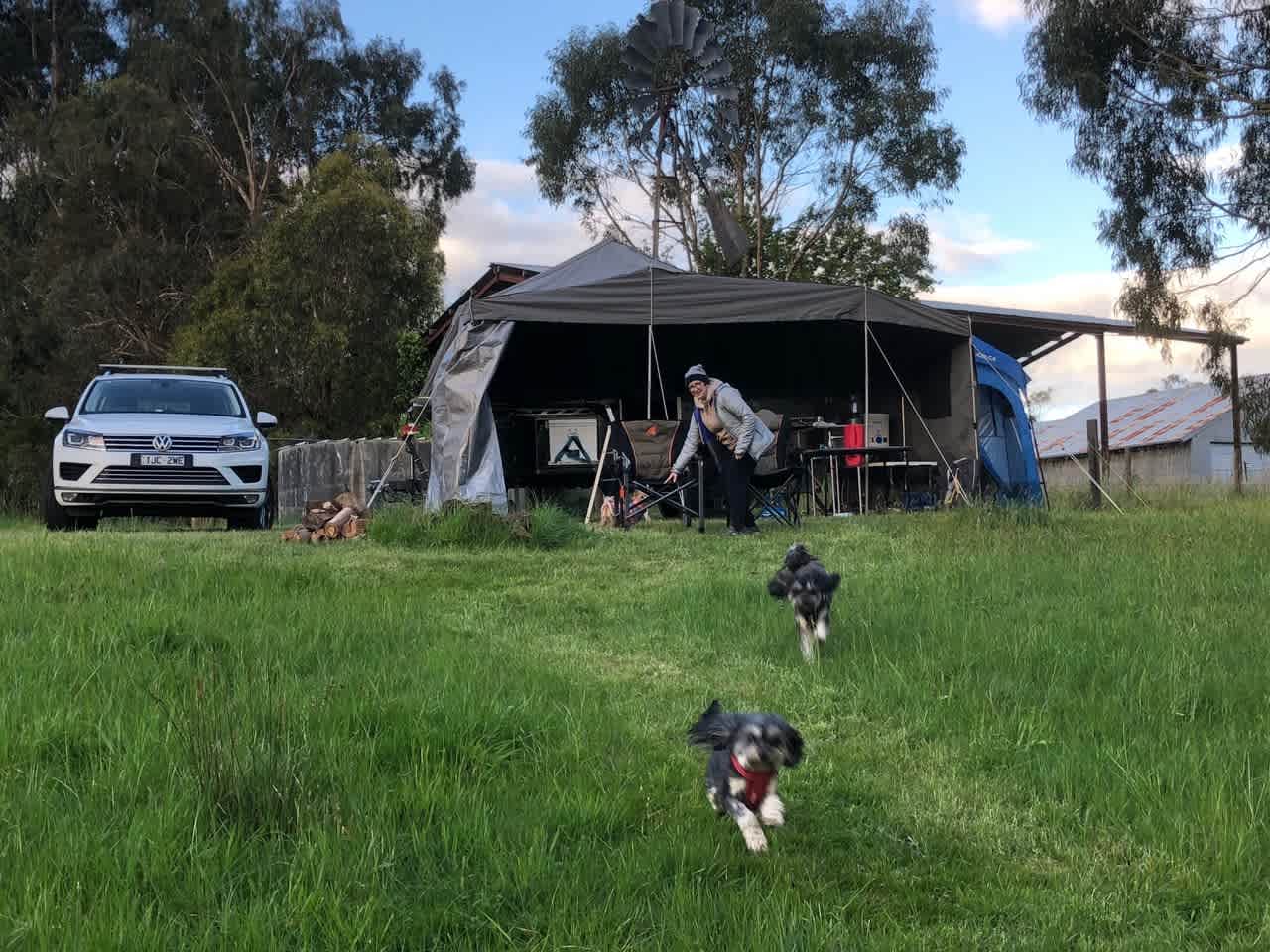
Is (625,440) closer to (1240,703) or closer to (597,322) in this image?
(597,322)

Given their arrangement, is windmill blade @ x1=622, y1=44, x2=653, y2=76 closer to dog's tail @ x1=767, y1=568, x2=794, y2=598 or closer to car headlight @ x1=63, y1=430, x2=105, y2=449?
car headlight @ x1=63, y1=430, x2=105, y2=449

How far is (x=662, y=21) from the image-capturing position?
22.7m

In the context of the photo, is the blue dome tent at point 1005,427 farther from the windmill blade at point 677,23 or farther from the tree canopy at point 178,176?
the tree canopy at point 178,176

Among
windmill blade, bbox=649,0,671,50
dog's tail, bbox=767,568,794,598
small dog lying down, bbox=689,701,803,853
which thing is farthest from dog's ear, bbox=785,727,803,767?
windmill blade, bbox=649,0,671,50

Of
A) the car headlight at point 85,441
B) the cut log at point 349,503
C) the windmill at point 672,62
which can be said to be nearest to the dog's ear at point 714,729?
the cut log at point 349,503

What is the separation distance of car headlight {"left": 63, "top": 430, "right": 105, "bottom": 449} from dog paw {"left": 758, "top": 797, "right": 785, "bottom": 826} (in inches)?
348

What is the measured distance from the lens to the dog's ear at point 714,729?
2.89 metres

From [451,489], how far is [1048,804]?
28.9 ft

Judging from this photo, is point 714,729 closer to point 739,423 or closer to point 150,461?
point 739,423

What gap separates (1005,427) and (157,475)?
10.4m

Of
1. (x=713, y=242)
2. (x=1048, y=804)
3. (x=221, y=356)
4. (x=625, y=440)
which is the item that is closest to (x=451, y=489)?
(x=625, y=440)

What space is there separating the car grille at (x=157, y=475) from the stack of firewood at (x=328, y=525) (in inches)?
38.6

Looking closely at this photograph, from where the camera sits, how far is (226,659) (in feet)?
14.5

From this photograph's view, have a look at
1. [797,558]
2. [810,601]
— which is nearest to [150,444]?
[797,558]
